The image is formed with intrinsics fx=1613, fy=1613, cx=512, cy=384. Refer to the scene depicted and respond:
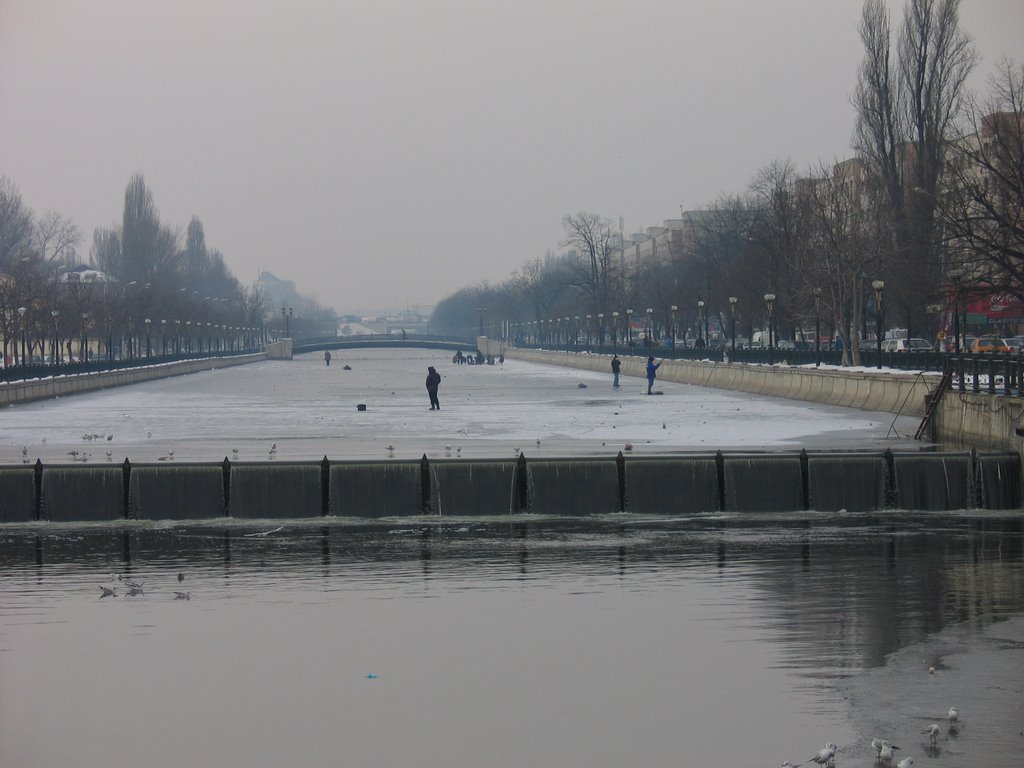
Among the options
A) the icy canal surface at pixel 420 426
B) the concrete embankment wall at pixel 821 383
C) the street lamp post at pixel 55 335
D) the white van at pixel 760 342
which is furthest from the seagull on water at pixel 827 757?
the white van at pixel 760 342

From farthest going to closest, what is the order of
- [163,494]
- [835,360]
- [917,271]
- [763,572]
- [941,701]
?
[835,360] < [917,271] < [163,494] < [763,572] < [941,701]

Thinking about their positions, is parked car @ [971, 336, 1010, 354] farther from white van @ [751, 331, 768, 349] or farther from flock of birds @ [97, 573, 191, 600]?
flock of birds @ [97, 573, 191, 600]

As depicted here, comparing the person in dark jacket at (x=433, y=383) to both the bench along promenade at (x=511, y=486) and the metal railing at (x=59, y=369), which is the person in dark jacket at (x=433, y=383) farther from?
the bench along promenade at (x=511, y=486)

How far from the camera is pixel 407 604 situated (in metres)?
19.4

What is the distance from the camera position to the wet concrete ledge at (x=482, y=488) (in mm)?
28172

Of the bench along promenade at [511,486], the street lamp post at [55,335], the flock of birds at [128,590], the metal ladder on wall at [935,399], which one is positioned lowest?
the flock of birds at [128,590]

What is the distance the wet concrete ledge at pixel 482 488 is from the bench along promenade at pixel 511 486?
0.7 inches

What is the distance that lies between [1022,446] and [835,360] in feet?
169

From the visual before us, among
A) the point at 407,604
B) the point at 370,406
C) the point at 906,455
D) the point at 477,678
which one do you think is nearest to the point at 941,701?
the point at 477,678

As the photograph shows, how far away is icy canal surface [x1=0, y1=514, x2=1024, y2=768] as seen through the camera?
13203 mm

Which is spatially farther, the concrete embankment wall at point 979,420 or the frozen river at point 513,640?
the concrete embankment wall at point 979,420

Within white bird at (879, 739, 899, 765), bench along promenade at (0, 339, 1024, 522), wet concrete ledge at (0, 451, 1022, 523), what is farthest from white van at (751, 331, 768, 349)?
white bird at (879, 739, 899, 765)

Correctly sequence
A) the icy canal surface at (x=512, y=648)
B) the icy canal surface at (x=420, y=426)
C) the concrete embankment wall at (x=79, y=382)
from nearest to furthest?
the icy canal surface at (x=512, y=648), the icy canal surface at (x=420, y=426), the concrete embankment wall at (x=79, y=382)

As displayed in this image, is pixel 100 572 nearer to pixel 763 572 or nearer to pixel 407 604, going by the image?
pixel 407 604
